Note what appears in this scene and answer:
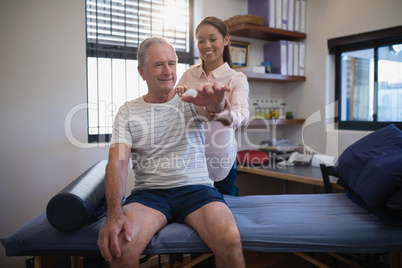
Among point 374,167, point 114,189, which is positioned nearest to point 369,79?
point 374,167

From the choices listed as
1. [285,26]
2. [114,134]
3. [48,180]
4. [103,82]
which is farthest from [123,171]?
[285,26]

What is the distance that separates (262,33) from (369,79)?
1.01 meters

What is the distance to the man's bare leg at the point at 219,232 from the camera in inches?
53.2

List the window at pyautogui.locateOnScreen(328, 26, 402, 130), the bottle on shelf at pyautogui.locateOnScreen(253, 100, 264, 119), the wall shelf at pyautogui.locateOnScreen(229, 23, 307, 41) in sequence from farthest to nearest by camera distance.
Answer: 1. the bottle on shelf at pyautogui.locateOnScreen(253, 100, 264, 119)
2. the wall shelf at pyautogui.locateOnScreen(229, 23, 307, 41)
3. the window at pyautogui.locateOnScreen(328, 26, 402, 130)

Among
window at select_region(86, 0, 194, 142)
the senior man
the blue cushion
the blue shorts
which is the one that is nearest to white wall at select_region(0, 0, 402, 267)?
window at select_region(86, 0, 194, 142)

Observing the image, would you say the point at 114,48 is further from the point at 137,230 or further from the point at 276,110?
the point at 137,230

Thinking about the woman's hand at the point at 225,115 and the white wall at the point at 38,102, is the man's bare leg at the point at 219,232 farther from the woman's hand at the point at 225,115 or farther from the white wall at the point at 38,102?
the white wall at the point at 38,102

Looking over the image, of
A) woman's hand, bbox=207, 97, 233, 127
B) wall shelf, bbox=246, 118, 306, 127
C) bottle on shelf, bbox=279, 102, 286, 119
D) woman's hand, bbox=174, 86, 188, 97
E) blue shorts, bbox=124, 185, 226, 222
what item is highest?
woman's hand, bbox=174, 86, 188, 97

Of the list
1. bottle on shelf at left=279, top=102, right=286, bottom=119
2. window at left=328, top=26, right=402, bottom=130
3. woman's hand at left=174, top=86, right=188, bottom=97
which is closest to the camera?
woman's hand at left=174, top=86, right=188, bottom=97

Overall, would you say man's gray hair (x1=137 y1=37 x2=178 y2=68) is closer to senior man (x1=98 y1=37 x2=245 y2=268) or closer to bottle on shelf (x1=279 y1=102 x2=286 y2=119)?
senior man (x1=98 y1=37 x2=245 y2=268)

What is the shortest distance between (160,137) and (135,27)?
1.54 metres

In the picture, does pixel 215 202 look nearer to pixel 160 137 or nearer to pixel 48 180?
pixel 160 137

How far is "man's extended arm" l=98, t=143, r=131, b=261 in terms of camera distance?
1345 millimetres

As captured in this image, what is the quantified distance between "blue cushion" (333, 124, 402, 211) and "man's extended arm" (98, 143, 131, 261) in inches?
43.5
